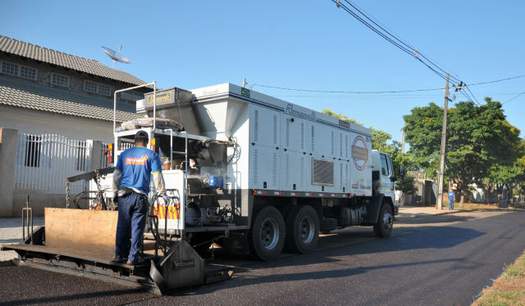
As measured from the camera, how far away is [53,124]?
20125mm

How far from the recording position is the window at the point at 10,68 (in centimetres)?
2166

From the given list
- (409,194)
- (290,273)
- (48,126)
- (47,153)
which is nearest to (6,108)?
(48,126)

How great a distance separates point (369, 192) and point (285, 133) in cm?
469

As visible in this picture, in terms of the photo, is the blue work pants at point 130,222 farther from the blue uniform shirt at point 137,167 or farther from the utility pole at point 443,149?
the utility pole at point 443,149

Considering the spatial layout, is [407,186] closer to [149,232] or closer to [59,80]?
[59,80]

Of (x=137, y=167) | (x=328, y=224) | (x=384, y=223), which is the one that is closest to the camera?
(x=137, y=167)

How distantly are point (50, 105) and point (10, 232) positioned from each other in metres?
11.0

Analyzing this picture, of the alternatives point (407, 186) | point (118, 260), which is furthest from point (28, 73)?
point (407, 186)

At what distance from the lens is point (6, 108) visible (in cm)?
1866

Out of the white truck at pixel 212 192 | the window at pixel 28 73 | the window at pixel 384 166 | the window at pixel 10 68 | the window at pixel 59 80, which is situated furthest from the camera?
the window at pixel 59 80

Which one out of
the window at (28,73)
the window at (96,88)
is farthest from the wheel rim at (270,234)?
the window at (96,88)

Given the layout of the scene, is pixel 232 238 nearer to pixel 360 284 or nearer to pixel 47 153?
pixel 360 284

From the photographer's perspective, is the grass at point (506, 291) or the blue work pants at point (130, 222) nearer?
the grass at point (506, 291)

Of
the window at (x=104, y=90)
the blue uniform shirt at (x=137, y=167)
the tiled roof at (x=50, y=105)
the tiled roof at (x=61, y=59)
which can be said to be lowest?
the blue uniform shirt at (x=137, y=167)
